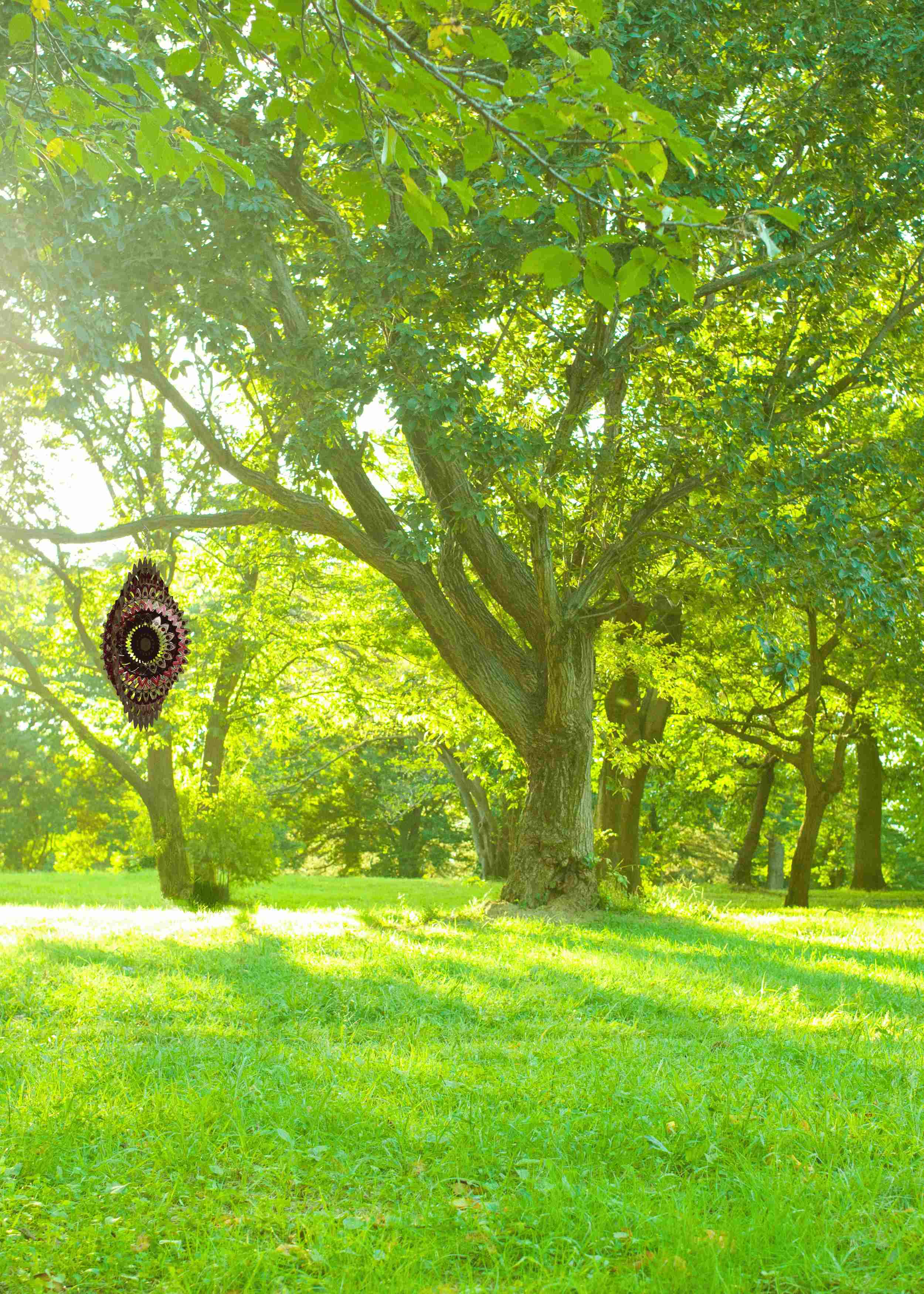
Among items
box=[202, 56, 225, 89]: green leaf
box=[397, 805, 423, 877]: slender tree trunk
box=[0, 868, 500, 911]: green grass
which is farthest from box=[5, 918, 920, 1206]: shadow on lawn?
box=[397, 805, 423, 877]: slender tree trunk

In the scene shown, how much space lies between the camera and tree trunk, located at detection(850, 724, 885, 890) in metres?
27.7

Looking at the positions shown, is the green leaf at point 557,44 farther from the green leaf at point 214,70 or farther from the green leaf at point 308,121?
the green leaf at point 214,70

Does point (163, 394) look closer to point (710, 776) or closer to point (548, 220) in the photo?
point (548, 220)

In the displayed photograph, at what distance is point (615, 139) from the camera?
336 cm

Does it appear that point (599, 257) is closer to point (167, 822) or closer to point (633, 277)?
point (633, 277)

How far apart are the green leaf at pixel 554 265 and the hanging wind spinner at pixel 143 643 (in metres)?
4.09

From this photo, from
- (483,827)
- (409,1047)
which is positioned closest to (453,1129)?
(409,1047)

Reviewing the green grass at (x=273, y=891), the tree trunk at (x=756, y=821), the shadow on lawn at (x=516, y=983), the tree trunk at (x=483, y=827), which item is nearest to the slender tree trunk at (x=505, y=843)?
the tree trunk at (x=483, y=827)

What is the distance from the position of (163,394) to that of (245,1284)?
10.4m

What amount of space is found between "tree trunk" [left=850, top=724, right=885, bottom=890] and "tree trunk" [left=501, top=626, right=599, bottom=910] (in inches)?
674

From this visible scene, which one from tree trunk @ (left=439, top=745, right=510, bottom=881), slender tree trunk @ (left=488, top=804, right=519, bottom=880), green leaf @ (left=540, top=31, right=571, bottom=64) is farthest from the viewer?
slender tree trunk @ (left=488, top=804, right=519, bottom=880)

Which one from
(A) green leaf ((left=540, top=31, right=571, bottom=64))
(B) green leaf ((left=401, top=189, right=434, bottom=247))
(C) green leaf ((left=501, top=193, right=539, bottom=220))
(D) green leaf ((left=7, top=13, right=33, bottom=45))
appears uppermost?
(D) green leaf ((left=7, top=13, right=33, bottom=45))

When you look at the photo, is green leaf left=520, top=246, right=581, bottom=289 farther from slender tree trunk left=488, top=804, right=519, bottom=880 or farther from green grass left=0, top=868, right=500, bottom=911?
slender tree trunk left=488, top=804, right=519, bottom=880

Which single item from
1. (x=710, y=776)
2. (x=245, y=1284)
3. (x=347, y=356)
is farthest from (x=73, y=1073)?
(x=710, y=776)
